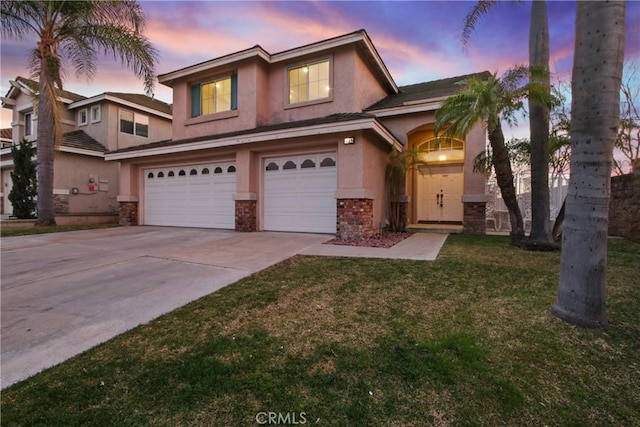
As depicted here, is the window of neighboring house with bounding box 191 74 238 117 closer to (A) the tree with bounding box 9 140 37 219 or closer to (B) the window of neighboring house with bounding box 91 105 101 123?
(B) the window of neighboring house with bounding box 91 105 101 123

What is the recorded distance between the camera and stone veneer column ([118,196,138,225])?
13.5m

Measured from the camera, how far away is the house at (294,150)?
29.8 feet

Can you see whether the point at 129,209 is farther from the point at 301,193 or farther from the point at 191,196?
the point at 301,193

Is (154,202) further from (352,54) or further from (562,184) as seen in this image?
(562,184)

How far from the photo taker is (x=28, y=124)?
19.2 m

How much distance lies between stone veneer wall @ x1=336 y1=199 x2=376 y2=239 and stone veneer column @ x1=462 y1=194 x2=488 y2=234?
392 centimetres

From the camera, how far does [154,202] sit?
44.0 ft

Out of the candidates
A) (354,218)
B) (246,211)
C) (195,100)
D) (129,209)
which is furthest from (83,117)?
(354,218)

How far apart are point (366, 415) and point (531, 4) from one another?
31.9 ft

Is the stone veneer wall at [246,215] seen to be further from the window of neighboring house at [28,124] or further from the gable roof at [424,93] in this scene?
the window of neighboring house at [28,124]

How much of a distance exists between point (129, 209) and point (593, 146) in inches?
611

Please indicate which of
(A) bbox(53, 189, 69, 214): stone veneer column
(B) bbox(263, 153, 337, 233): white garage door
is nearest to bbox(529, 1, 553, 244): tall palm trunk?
(B) bbox(263, 153, 337, 233): white garage door

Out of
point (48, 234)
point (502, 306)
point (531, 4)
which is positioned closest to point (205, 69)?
point (48, 234)

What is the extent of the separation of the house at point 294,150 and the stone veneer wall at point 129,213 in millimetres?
47
